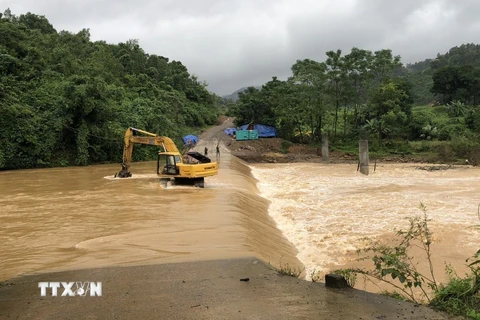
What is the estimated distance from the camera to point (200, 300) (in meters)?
5.80

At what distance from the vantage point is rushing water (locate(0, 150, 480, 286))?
31.0 feet

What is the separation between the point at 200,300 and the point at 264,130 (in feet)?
146

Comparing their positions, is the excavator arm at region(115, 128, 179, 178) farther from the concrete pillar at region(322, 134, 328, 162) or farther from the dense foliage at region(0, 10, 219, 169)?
the concrete pillar at region(322, 134, 328, 162)

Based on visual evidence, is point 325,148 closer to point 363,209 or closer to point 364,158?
point 364,158

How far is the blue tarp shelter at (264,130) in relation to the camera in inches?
1938

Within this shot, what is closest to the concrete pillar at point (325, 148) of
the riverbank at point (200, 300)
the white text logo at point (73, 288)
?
the riverbank at point (200, 300)

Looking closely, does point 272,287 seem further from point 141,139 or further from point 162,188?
point 141,139

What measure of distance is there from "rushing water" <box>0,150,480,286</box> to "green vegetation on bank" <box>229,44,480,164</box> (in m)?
19.7

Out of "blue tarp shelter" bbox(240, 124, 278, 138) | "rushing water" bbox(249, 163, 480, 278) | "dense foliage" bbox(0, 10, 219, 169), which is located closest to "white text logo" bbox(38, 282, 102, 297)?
"rushing water" bbox(249, 163, 480, 278)

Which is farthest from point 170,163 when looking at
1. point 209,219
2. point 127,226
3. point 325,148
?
point 325,148

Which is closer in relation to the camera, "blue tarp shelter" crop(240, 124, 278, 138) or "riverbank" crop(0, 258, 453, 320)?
"riverbank" crop(0, 258, 453, 320)

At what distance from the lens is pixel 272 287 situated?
630cm

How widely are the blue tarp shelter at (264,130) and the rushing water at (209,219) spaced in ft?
80.0

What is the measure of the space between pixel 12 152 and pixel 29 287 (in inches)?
982
